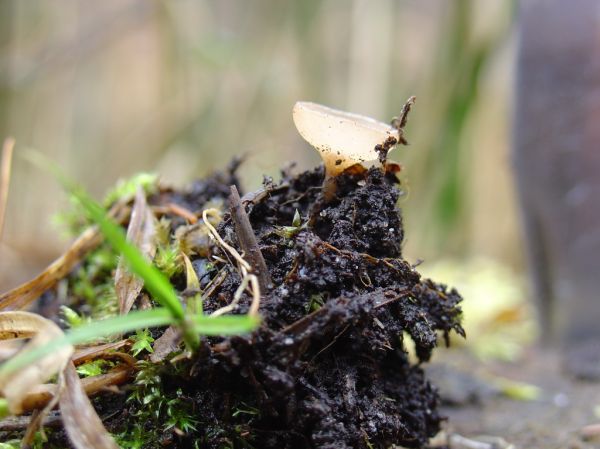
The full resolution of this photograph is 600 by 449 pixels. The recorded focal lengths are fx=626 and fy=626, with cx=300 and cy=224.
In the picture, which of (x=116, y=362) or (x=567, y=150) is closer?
(x=116, y=362)

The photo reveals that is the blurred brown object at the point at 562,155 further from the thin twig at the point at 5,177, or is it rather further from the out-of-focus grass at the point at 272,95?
the thin twig at the point at 5,177

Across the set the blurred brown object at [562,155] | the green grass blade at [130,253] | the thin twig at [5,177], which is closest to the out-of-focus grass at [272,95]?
the blurred brown object at [562,155]

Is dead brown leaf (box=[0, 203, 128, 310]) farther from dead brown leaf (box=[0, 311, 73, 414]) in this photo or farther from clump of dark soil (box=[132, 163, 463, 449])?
clump of dark soil (box=[132, 163, 463, 449])

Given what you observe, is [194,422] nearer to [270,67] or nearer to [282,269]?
[282,269]

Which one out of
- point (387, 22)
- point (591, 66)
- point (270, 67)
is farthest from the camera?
point (270, 67)

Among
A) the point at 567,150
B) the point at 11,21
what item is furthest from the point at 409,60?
the point at 567,150

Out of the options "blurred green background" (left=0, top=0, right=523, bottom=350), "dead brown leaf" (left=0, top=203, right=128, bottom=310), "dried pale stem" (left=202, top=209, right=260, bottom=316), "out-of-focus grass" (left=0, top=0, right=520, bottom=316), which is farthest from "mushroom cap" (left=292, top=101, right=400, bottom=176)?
"out-of-focus grass" (left=0, top=0, right=520, bottom=316)
